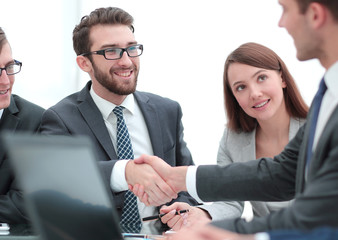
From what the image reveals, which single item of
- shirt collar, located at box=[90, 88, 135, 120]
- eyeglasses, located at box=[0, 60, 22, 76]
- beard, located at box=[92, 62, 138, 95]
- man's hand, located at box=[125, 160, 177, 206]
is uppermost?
eyeglasses, located at box=[0, 60, 22, 76]

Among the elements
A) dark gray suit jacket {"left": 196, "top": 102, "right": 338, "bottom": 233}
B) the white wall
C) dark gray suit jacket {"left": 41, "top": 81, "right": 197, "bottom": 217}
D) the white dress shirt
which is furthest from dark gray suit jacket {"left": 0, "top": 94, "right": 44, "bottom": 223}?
the white wall

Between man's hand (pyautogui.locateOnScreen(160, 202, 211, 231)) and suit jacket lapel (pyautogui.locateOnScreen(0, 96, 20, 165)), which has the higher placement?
suit jacket lapel (pyautogui.locateOnScreen(0, 96, 20, 165))

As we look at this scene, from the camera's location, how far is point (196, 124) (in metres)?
4.23

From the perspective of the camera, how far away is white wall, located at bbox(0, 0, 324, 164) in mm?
4066

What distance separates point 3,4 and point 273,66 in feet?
8.62

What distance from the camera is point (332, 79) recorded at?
1.27 meters

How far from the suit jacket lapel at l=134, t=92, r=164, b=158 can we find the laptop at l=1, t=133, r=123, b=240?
1.42 m

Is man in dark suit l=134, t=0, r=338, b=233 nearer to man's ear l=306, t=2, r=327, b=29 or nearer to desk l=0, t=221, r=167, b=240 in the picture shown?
man's ear l=306, t=2, r=327, b=29

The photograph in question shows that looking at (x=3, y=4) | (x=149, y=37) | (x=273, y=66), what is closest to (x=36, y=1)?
(x=3, y=4)

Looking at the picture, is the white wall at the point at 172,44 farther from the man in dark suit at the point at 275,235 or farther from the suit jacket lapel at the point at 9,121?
the man in dark suit at the point at 275,235

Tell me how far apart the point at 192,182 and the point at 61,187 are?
85 cm

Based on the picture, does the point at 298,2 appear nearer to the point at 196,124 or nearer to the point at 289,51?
the point at 289,51

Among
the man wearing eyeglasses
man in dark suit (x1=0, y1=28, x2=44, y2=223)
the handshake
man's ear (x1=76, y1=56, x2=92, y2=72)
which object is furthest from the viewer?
man's ear (x1=76, y1=56, x2=92, y2=72)

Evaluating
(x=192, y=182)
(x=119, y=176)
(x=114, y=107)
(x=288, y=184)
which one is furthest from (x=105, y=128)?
(x=288, y=184)
